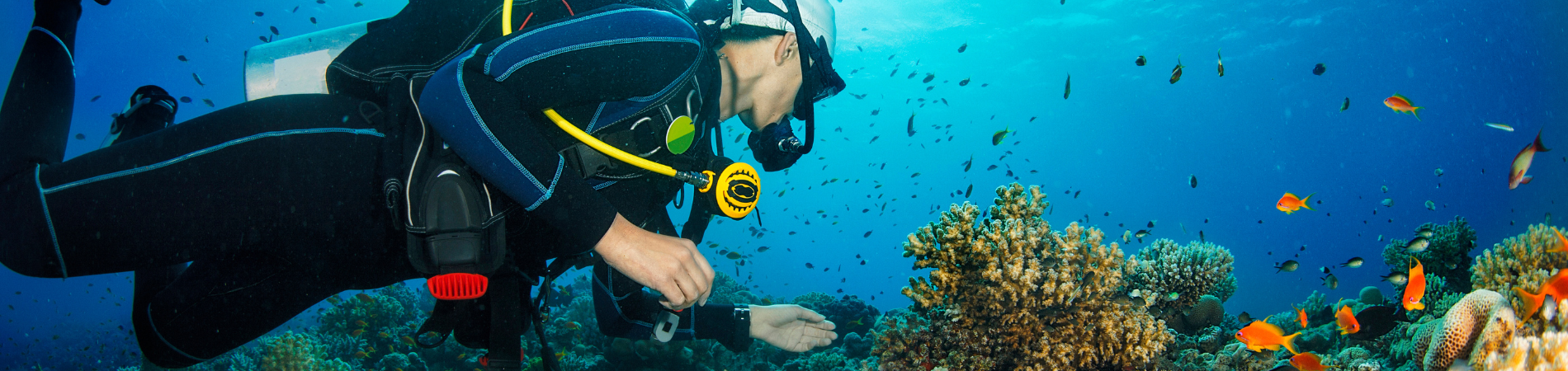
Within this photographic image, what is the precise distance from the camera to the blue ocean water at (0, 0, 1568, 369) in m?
30.0

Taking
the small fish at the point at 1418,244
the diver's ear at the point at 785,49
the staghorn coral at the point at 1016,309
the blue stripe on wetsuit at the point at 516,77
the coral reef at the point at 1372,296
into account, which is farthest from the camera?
the coral reef at the point at 1372,296

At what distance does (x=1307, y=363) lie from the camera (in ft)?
10.7

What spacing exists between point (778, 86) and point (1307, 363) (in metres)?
3.64

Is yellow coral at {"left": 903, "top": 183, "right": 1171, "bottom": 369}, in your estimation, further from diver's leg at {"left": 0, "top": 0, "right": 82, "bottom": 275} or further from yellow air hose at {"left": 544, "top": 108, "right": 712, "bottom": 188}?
diver's leg at {"left": 0, "top": 0, "right": 82, "bottom": 275}

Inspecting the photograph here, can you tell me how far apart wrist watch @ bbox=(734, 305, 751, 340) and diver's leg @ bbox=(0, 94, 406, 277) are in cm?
175

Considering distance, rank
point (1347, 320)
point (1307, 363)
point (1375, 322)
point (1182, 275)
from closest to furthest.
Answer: point (1307, 363) < point (1347, 320) < point (1375, 322) < point (1182, 275)

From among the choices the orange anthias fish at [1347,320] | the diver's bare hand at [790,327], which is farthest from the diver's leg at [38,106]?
the orange anthias fish at [1347,320]

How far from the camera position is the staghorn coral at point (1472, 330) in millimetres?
2477

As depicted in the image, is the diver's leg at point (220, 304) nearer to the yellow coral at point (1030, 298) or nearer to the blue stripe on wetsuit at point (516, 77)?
the blue stripe on wetsuit at point (516, 77)

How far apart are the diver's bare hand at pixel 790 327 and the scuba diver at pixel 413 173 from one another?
0.97 meters

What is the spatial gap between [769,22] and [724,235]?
2703 inches

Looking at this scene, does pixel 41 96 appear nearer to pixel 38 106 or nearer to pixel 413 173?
pixel 38 106

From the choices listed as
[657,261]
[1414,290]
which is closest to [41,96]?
[657,261]

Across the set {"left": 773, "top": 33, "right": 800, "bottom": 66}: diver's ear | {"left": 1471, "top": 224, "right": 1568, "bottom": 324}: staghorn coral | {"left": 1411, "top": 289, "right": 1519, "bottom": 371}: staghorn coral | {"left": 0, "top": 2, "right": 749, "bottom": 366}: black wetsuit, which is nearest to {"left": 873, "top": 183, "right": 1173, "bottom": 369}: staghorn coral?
{"left": 1411, "top": 289, "right": 1519, "bottom": 371}: staghorn coral
